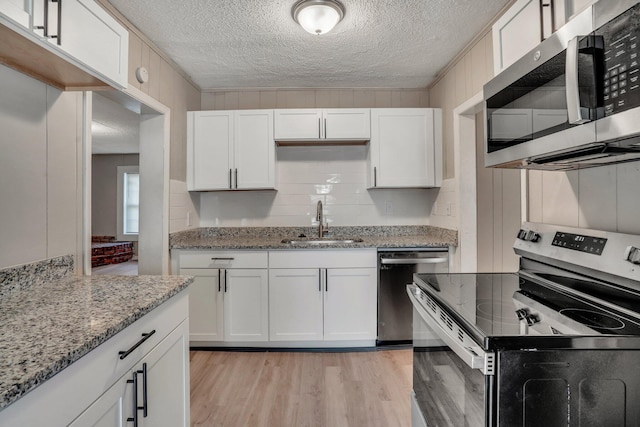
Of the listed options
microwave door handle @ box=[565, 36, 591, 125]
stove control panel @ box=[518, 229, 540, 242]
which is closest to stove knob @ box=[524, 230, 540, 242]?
stove control panel @ box=[518, 229, 540, 242]

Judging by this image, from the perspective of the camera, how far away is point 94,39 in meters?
1.21

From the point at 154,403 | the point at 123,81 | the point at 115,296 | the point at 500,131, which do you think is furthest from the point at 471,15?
the point at 154,403

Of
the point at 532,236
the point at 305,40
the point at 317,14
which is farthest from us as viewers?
the point at 305,40

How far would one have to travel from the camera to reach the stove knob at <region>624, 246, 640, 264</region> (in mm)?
978

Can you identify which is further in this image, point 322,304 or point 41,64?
point 322,304

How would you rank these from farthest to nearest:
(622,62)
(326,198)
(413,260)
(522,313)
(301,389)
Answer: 1. (326,198)
2. (413,260)
3. (301,389)
4. (522,313)
5. (622,62)

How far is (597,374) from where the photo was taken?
2.53ft

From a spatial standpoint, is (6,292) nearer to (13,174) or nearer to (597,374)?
(13,174)

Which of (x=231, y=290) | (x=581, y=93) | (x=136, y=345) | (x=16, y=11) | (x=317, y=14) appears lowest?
(x=231, y=290)

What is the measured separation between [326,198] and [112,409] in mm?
2566

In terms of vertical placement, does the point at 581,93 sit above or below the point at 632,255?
above

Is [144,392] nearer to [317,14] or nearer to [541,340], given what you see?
[541,340]

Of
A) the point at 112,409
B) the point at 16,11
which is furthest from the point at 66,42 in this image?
the point at 112,409

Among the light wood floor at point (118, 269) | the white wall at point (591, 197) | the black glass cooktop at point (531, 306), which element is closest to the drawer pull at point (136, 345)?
the black glass cooktop at point (531, 306)
